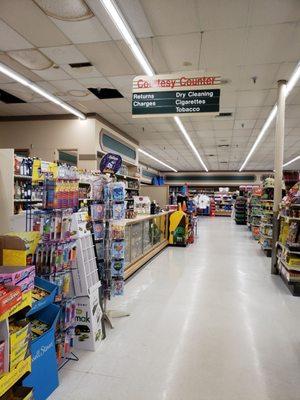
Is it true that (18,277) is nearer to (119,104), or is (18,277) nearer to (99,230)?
(99,230)

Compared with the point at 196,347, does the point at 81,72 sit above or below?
above

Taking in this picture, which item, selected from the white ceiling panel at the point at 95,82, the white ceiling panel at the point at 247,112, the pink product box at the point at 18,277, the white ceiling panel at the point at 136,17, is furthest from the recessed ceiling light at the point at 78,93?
the pink product box at the point at 18,277

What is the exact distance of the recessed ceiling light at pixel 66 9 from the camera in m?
3.87

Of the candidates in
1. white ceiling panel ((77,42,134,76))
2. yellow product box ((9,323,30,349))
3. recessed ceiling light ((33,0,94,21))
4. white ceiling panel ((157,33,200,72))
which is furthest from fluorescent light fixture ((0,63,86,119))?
yellow product box ((9,323,30,349))

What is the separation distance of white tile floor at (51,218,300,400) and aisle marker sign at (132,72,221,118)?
2.98 metres

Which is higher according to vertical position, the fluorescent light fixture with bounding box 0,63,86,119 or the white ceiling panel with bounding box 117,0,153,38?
the fluorescent light fixture with bounding box 0,63,86,119

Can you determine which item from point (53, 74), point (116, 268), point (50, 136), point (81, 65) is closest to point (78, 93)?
point (53, 74)

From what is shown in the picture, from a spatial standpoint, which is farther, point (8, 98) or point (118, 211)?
point (8, 98)

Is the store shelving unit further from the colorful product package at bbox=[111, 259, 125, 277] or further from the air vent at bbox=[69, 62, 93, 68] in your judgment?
the air vent at bbox=[69, 62, 93, 68]

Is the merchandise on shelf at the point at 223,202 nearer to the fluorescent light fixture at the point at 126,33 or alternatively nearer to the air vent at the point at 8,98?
the air vent at the point at 8,98

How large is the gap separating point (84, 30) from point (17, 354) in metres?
4.28

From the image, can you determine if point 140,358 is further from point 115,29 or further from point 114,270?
point 115,29

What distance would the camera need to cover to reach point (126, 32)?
4.36 metres

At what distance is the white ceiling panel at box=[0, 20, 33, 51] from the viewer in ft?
15.0
